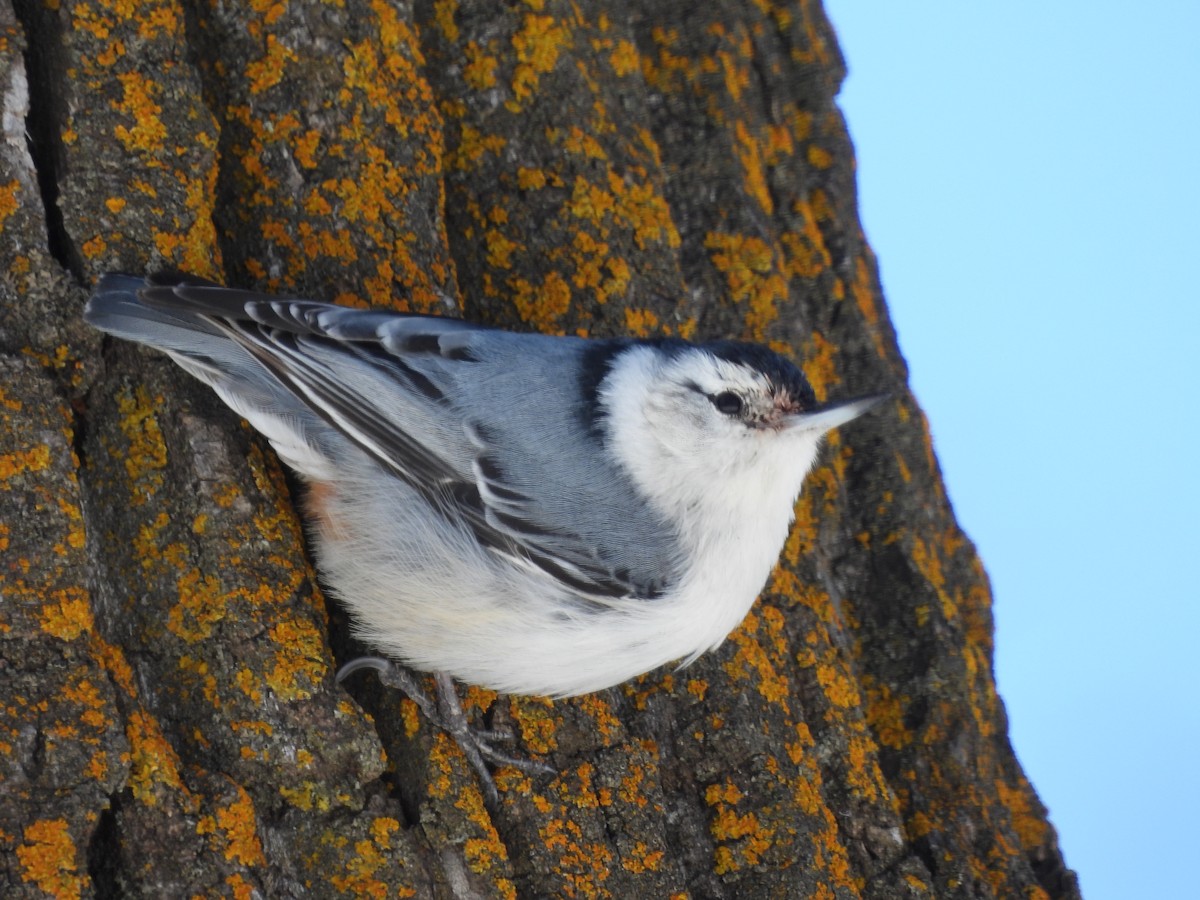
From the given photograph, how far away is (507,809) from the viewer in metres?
1.98

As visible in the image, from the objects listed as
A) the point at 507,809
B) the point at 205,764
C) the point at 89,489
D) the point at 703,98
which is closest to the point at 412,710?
the point at 507,809

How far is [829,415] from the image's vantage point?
199 centimetres

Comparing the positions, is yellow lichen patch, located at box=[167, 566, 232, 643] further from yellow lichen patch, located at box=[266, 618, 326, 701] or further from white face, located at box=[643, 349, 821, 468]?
white face, located at box=[643, 349, 821, 468]

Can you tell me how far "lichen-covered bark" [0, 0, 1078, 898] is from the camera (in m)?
1.73

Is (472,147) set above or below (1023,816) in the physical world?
above

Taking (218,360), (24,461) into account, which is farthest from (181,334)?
(24,461)

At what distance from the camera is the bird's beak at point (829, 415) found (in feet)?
6.49

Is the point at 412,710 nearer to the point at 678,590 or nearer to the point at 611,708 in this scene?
the point at 611,708

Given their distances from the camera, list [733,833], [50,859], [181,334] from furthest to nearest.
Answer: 1. [733,833]
2. [181,334]
3. [50,859]

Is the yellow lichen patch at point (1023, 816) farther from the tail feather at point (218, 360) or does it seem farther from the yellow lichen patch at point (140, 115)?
the yellow lichen patch at point (140, 115)

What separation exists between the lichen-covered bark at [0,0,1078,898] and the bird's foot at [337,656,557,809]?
0.02 metres

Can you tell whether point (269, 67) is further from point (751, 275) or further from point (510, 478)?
point (751, 275)

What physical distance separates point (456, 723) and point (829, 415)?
85 centimetres

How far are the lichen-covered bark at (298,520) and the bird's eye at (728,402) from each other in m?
0.44
